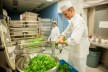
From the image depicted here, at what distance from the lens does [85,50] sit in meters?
1.87

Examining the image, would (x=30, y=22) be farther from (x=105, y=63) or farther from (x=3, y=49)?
(x=3, y=49)

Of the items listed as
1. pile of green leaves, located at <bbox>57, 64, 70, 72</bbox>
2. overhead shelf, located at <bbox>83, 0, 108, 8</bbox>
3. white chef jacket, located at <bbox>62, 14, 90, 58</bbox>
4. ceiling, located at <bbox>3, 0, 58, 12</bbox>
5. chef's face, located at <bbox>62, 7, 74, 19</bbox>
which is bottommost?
pile of green leaves, located at <bbox>57, 64, 70, 72</bbox>

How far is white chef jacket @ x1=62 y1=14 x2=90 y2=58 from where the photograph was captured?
4.95 ft

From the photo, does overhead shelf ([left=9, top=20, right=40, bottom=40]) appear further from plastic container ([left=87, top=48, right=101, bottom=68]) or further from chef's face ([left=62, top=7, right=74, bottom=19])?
chef's face ([left=62, top=7, right=74, bottom=19])

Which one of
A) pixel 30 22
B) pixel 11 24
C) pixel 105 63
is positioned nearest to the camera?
pixel 105 63

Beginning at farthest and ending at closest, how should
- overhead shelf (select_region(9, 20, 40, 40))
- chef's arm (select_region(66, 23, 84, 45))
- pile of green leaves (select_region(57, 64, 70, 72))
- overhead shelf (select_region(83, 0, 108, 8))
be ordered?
overhead shelf (select_region(9, 20, 40, 40)) < overhead shelf (select_region(83, 0, 108, 8)) < chef's arm (select_region(66, 23, 84, 45)) < pile of green leaves (select_region(57, 64, 70, 72))

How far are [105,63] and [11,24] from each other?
3.63 m

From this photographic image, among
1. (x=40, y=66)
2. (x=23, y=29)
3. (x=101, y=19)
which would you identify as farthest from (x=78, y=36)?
(x=23, y=29)

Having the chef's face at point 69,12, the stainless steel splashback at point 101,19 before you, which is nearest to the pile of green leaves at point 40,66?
the chef's face at point 69,12

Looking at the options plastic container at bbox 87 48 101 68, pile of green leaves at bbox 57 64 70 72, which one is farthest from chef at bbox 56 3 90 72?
plastic container at bbox 87 48 101 68

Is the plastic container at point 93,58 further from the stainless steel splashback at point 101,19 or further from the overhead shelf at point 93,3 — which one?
the overhead shelf at point 93,3

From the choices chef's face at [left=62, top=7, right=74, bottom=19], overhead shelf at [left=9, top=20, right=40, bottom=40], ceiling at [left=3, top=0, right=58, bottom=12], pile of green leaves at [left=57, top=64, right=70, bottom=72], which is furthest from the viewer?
ceiling at [left=3, top=0, right=58, bottom=12]

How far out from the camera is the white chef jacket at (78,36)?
4.95ft

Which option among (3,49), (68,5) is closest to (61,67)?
(3,49)
